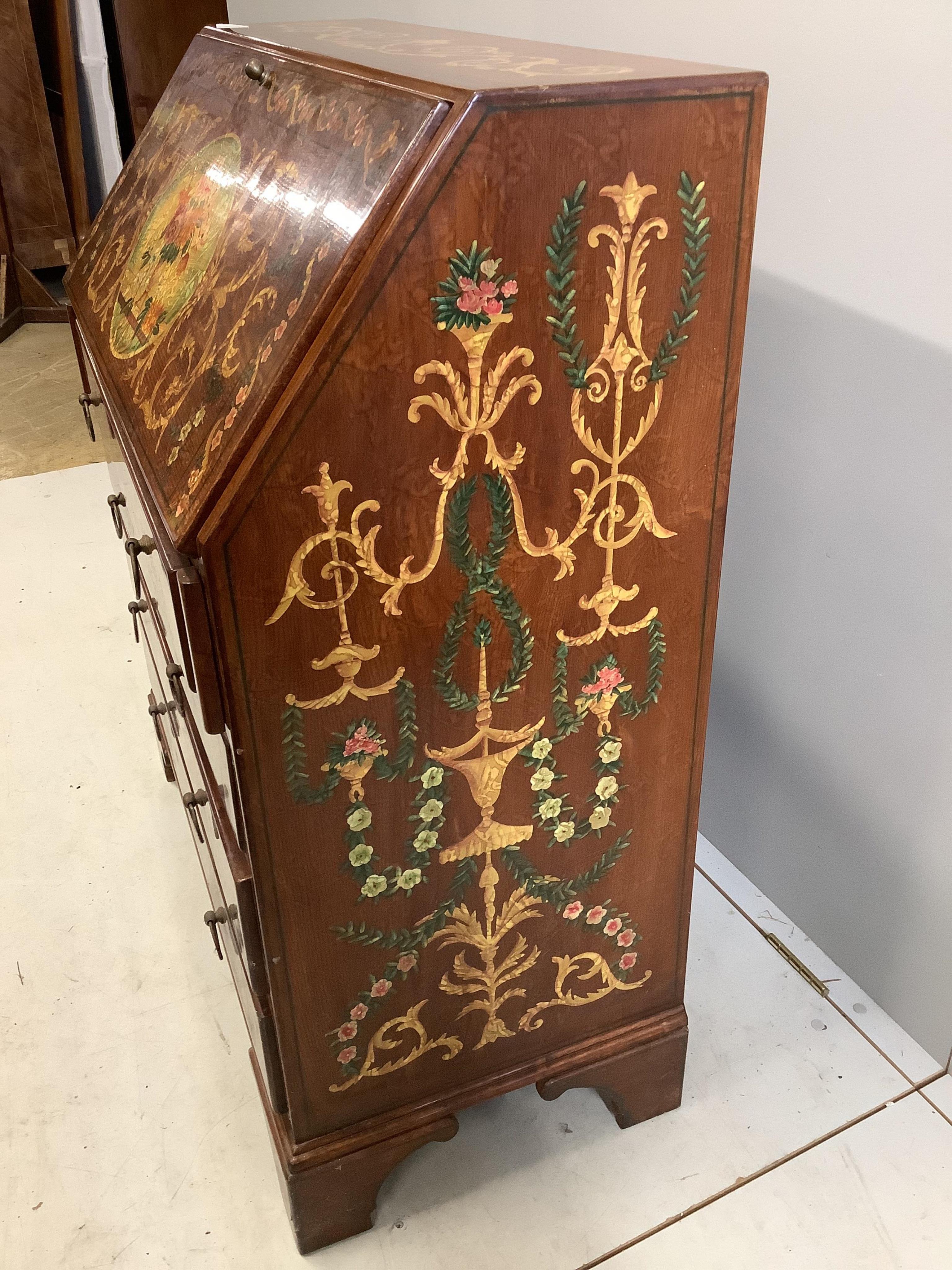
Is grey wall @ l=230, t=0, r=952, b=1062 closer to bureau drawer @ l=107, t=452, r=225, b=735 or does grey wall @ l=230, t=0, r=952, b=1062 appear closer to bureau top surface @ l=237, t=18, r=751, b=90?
bureau top surface @ l=237, t=18, r=751, b=90

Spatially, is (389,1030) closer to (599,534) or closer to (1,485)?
(599,534)

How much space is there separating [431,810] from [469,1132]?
66 cm

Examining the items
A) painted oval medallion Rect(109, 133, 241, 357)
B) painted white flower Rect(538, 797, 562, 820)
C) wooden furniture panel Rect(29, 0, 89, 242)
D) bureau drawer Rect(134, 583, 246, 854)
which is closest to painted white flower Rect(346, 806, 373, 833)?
bureau drawer Rect(134, 583, 246, 854)

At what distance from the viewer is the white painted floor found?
1.40 m

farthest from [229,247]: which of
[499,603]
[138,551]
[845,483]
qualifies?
[845,483]

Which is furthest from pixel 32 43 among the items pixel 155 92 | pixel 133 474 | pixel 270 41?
pixel 133 474

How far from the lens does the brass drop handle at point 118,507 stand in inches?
68.8

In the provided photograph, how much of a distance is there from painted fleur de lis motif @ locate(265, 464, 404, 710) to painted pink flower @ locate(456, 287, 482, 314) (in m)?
0.18

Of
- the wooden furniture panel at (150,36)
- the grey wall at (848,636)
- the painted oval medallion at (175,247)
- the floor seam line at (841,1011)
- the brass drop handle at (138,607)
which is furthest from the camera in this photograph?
the wooden furniture panel at (150,36)

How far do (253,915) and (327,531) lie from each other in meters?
0.47

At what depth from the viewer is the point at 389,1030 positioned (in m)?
1.30

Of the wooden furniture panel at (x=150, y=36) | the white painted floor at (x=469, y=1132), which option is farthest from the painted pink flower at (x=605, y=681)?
the wooden furniture panel at (x=150, y=36)

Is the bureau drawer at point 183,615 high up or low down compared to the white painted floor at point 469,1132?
up

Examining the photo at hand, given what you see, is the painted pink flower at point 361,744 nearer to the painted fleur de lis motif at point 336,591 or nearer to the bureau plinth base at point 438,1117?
the painted fleur de lis motif at point 336,591
